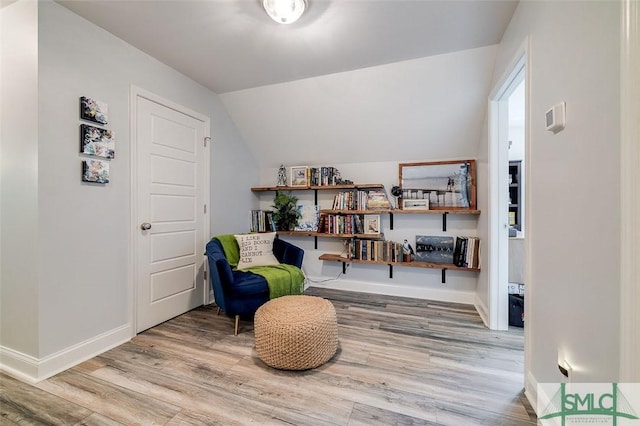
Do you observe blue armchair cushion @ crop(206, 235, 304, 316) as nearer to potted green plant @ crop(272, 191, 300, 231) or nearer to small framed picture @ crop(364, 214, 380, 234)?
potted green plant @ crop(272, 191, 300, 231)

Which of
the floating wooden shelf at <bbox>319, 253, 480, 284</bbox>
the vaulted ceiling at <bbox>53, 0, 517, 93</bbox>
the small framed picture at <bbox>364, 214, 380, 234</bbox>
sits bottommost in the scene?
the floating wooden shelf at <bbox>319, 253, 480, 284</bbox>

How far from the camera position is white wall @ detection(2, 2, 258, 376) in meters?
1.67

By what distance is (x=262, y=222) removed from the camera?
3625 mm

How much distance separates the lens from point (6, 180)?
178 centimetres

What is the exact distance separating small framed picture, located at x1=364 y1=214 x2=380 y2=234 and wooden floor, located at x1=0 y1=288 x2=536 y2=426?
1.24 m

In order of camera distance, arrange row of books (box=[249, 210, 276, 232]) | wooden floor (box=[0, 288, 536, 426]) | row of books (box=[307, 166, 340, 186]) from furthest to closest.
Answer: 1. row of books (box=[249, 210, 276, 232])
2. row of books (box=[307, 166, 340, 186])
3. wooden floor (box=[0, 288, 536, 426])

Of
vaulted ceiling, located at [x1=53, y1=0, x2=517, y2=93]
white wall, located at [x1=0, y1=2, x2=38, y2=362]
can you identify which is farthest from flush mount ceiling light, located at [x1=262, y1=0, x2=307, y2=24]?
white wall, located at [x1=0, y1=2, x2=38, y2=362]

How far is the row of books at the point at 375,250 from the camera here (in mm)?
3100

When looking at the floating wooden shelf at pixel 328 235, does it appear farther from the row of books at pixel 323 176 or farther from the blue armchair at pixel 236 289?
the blue armchair at pixel 236 289

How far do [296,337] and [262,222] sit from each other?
7.12 ft

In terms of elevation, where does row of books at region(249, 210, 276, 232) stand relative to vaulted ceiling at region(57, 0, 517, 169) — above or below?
below

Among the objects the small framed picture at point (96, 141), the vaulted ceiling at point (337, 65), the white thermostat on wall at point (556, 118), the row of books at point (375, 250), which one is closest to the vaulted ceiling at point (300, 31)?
the vaulted ceiling at point (337, 65)

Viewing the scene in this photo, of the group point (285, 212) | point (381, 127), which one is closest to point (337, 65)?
point (381, 127)

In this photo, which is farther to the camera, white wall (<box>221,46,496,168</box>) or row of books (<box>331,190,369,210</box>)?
row of books (<box>331,190,369,210</box>)
